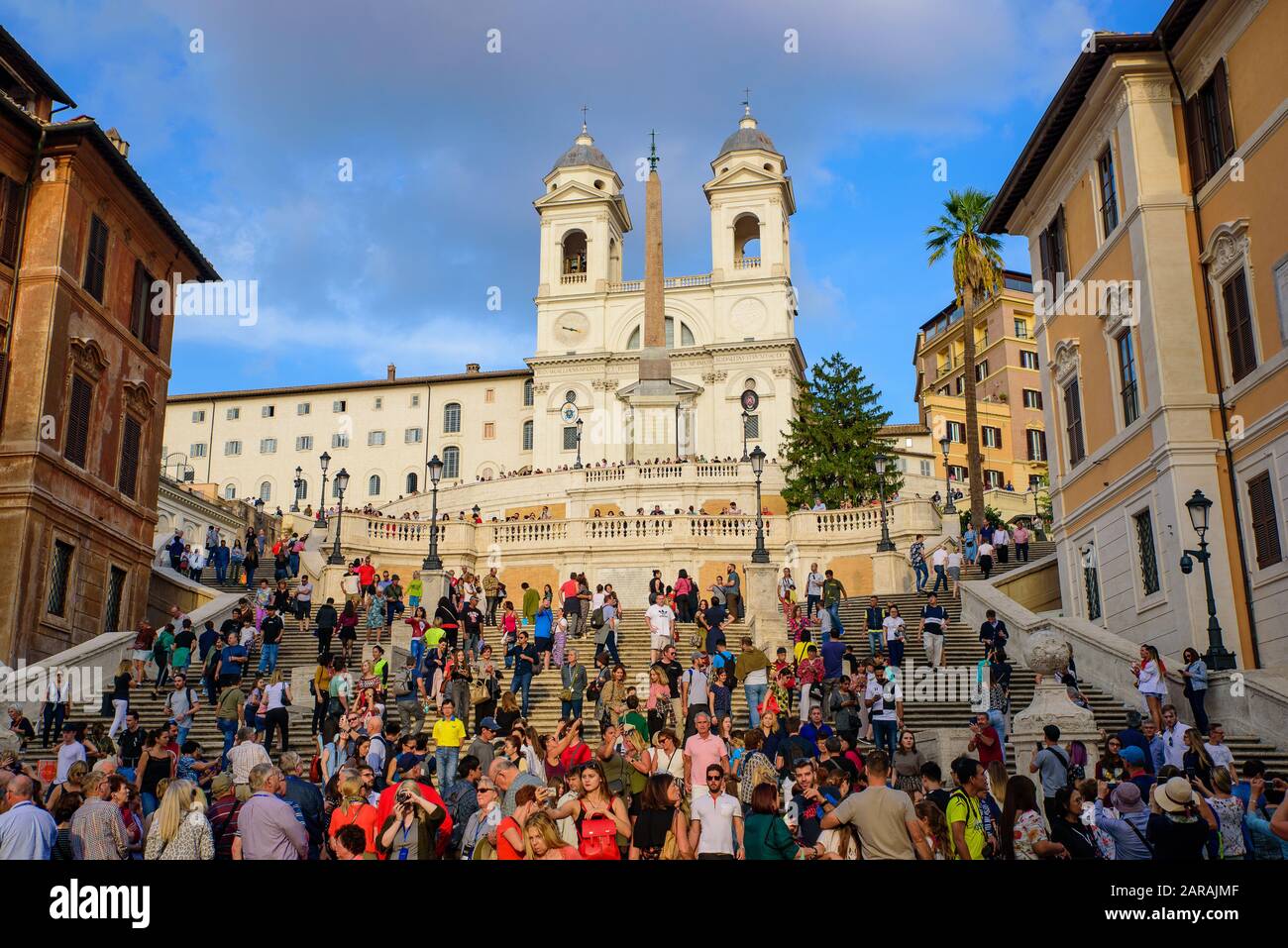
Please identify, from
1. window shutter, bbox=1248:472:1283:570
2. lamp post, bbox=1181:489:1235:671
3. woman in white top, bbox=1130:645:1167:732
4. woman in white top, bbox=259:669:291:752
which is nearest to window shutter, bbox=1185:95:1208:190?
window shutter, bbox=1248:472:1283:570

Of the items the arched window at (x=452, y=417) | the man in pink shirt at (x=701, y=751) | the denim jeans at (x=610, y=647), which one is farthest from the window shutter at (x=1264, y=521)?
the arched window at (x=452, y=417)

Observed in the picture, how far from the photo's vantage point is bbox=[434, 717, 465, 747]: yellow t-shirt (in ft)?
49.9

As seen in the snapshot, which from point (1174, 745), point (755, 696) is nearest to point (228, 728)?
point (755, 696)

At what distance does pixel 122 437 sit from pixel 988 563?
21504 millimetres

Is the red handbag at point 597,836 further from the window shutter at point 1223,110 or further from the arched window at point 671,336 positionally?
the arched window at point 671,336

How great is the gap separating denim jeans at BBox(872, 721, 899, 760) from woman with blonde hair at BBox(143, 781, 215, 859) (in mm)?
10012

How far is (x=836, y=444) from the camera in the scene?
5525 centimetres

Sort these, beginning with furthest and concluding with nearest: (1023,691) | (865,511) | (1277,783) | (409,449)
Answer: (409,449)
(865,511)
(1023,691)
(1277,783)

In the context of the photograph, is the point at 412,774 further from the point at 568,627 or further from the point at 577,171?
the point at 577,171

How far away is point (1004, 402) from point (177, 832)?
7988cm

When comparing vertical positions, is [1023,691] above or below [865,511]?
below

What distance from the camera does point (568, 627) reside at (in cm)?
2548

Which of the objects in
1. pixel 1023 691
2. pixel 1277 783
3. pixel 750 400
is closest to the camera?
pixel 1277 783
